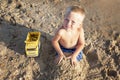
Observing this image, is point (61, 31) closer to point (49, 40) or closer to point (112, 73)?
point (49, 40)

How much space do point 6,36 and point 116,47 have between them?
4.19 feet

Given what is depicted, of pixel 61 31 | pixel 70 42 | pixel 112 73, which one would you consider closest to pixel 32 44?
pixel 61 31

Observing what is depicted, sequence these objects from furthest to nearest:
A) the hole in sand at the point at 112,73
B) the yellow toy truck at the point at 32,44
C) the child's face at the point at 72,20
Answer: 1. the hole in sand at the point at 112,73
2. the yellow toy truck at the point at 32,44
3. the child's face at the point at 72,20

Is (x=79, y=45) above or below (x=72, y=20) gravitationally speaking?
below

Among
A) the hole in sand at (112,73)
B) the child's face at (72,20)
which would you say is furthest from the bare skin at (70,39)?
the hole in sand at (112,73)

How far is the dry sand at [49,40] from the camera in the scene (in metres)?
3.20

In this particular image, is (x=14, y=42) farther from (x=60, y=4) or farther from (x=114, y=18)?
(x=114, y=18)

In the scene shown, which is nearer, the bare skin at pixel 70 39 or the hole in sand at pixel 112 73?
the bare skin at pixel 70 39

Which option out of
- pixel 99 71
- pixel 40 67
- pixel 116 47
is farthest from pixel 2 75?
pixel 116 47

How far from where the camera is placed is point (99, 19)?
3832 mm

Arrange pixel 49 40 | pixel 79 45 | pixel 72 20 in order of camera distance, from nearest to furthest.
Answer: pixel 72 20, pixel 79 45, pixel 49 40

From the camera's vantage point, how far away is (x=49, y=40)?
3455 mm

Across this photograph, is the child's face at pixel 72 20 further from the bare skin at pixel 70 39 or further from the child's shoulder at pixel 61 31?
the child's shoulder at pixel 61 31

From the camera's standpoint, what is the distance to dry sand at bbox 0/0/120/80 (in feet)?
10.5
